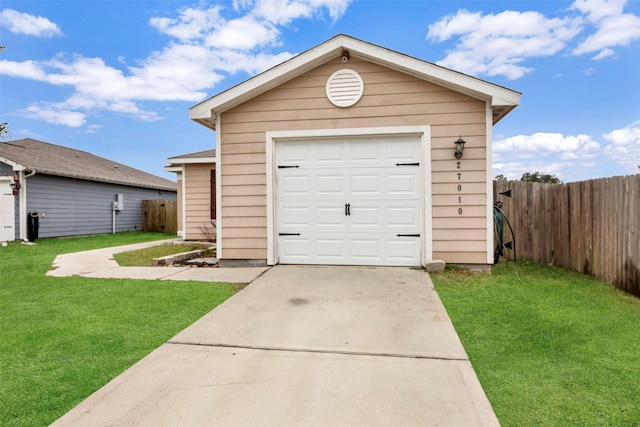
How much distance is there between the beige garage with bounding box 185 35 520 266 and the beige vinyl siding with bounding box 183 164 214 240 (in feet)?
17.2

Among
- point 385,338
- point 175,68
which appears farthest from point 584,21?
point 175,68

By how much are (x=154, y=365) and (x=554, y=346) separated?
3.14m

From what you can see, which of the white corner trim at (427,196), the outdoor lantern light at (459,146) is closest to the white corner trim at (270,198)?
the white corner trim at (427,196)

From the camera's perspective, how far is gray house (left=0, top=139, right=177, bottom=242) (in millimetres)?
11320

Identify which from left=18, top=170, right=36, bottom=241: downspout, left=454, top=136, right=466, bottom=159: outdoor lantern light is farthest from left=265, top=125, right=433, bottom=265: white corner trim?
left=18, top=170, right=36, bottom=241: downspout

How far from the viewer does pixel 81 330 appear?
3.09 metres

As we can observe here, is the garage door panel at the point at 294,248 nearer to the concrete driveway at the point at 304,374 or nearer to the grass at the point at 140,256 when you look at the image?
the concrete driveway at the point at 304,374

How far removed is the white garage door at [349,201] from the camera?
18.6 feet

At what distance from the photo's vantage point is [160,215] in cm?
1638

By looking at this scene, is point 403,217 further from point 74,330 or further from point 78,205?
point 78,205

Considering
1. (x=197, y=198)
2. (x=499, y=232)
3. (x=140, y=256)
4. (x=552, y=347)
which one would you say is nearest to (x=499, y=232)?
(x=499, y=232)

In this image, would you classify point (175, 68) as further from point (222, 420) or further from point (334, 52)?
point (222, 420)

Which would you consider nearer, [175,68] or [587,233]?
[587,233]

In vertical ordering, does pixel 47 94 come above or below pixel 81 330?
above
